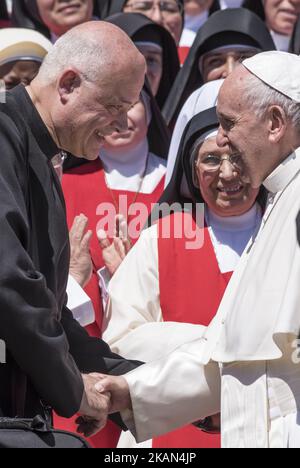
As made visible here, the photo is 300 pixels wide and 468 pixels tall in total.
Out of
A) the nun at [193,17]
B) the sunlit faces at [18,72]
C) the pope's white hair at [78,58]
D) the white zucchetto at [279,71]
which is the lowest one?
the nun at [193,17]

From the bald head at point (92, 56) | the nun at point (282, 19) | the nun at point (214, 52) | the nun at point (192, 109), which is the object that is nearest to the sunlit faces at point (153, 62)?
the nun at point (214, 52)

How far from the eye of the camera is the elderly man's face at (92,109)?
5629 millimetres

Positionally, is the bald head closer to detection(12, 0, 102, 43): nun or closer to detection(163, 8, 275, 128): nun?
detection(163, 8, 275, 128): nun

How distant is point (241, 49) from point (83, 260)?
8.24ft

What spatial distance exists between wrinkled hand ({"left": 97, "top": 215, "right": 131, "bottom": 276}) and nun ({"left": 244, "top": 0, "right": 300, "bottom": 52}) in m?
3.15

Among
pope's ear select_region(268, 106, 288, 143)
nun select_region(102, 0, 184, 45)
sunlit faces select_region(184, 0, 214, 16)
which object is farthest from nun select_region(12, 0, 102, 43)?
pope's ear select_region(268, 106, 288, 143)

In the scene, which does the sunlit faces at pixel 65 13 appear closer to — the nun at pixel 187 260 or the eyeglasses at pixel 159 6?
the eyeglasses at pixel 159 6

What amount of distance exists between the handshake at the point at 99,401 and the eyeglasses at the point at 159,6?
14.1ft

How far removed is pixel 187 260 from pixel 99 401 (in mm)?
1700

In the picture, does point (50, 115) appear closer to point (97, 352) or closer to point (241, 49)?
point (97, 352)

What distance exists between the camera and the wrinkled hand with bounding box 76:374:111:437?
5.53m
